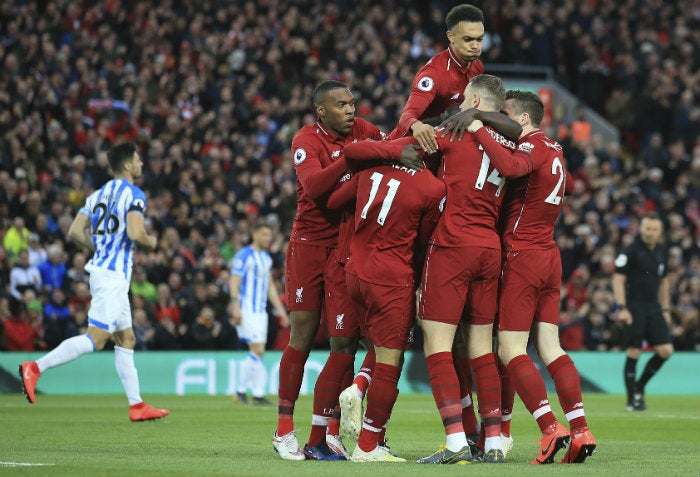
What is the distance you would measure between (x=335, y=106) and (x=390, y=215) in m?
1.16

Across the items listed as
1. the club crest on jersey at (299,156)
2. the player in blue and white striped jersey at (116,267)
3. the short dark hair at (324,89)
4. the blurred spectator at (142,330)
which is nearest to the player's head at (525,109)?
the short dark hair at (324,89)

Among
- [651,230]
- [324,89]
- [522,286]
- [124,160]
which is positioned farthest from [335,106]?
[651,230]

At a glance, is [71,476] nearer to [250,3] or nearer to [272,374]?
[272,374]

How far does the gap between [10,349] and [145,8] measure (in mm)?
9331

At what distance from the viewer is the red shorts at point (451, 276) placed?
8.05 metres

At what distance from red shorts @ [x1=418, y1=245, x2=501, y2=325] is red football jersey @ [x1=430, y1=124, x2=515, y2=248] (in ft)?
0.21

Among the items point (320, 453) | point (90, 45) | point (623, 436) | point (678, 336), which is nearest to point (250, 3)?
point (90, 45)

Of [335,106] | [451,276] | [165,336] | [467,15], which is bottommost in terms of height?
[165,336]

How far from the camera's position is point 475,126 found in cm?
820

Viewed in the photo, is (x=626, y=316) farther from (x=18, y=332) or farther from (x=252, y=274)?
(x=18, y=332)

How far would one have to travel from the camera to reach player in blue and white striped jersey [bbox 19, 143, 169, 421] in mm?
11984

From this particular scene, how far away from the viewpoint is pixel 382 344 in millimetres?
8109

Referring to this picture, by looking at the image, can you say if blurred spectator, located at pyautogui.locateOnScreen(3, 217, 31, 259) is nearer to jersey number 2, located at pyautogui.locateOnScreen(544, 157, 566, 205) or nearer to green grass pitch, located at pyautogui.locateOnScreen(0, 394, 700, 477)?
green grass pitch, located at pyautogui.locateOnScreen(0, 394, 700, 477)

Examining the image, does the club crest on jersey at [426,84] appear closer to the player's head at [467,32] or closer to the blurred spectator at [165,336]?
the player's head at [467,32]
